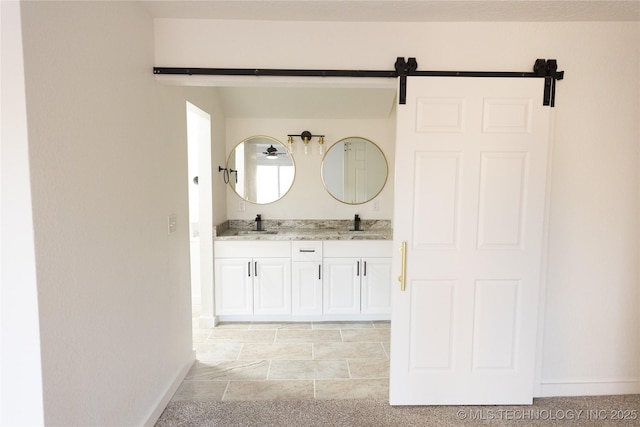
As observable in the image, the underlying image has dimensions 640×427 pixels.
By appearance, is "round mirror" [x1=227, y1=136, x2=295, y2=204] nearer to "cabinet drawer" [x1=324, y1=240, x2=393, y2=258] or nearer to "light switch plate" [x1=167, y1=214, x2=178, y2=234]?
"cabinet drawer" [x1=324, y1=240, x2=393, y2=258]

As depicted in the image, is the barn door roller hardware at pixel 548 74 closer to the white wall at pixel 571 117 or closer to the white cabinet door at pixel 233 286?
the white wall at pixel 571 117

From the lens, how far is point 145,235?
1.94 metres

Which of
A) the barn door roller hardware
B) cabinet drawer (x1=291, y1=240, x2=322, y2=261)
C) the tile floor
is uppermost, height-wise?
the barn door roller hardware

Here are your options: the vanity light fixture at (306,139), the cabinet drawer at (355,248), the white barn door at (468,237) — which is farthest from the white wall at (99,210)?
the vanity light fixture at (306,139)

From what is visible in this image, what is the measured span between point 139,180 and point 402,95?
154 cm

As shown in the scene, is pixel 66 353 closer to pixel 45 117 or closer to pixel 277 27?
pixel 45 117

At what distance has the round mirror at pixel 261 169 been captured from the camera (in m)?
3.87

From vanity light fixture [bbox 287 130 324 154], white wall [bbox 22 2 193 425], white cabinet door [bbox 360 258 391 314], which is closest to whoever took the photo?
white wall [bbox 22 2 193 425]

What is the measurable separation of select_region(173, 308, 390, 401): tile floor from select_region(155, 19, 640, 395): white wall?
1.22m

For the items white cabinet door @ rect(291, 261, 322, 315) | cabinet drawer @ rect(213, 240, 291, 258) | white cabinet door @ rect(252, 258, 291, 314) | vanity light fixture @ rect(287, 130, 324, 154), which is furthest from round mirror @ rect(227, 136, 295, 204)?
white cabinet door @ rect(291, 261, 322, 315)

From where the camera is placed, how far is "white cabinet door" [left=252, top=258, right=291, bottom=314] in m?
3.39

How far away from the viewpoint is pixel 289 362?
8.98ft

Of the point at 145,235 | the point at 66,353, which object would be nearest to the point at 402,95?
the point at 145,235

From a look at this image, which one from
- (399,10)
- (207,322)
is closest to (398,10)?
(399,10)
